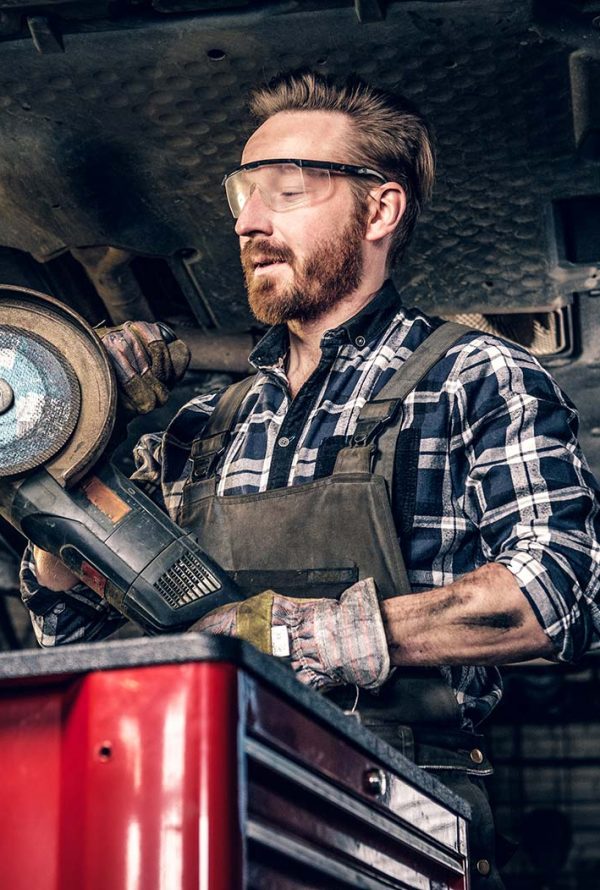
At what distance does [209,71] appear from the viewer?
2172mm

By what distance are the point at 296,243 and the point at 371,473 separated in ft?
1.74

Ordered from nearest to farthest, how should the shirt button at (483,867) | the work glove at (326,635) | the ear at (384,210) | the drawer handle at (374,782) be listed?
the drawer handle at (374,782), the work glove at (326,635), the shirt button at (483,867), the ear at (384,210)

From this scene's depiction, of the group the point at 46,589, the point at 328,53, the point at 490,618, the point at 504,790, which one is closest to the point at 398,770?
the point at 490,618

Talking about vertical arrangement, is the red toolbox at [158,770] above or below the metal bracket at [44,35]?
below

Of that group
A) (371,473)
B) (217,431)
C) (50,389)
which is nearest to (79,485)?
(50,389)

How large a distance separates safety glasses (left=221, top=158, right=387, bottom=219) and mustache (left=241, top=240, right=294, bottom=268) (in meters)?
0.06

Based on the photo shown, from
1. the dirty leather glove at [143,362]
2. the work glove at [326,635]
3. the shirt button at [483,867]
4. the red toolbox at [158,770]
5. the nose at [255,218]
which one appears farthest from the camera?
the nose at [255,218]

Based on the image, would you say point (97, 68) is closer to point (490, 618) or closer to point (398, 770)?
point (490, 618)

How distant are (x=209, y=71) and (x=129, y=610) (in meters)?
0.88

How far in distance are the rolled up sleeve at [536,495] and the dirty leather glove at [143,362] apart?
53 cm

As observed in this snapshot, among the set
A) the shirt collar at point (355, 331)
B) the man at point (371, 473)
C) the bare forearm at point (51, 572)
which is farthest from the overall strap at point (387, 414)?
the bare forearm at point (51, 572)

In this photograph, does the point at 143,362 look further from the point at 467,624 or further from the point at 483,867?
the point at 483,867

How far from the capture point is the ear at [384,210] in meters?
2.48

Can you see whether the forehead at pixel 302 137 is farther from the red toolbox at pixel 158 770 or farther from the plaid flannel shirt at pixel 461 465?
the red toolbox at pixel 158 770
